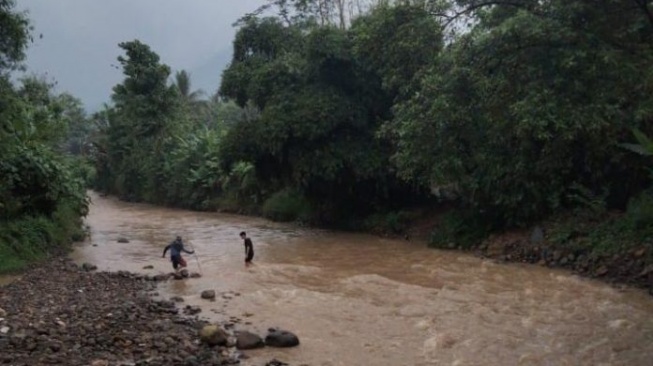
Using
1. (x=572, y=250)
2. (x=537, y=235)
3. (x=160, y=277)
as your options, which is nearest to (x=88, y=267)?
(x=160, y=277)

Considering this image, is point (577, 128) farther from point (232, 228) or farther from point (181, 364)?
point (232, 228)

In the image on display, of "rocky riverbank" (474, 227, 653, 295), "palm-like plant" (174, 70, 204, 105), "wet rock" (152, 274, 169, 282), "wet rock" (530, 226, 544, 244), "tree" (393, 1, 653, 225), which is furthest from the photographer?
"palm-like plant" (174, 70, 204, 105)

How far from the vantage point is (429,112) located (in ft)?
37.3

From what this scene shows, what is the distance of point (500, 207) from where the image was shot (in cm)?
1731

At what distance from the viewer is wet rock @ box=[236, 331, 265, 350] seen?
8.69 m

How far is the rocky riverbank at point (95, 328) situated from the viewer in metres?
7.63

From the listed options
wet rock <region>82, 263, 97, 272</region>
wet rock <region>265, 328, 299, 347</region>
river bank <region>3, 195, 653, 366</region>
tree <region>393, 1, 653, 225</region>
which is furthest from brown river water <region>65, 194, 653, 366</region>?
tree <region>393, 1, 653, 225</region>

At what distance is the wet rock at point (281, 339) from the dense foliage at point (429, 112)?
445 centimetres

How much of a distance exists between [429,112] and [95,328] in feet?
21.6

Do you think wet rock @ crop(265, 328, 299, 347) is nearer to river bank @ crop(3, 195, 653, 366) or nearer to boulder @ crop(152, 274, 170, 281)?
river bank @ crop(3, 195, 653, 366)

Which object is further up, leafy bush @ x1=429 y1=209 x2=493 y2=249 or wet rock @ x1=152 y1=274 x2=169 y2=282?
leafy bush @ x1=429 y1=209 x2=493 y2=249

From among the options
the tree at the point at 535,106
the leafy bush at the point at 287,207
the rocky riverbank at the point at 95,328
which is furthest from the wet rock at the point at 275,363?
the leafy bush at the point at 287,207

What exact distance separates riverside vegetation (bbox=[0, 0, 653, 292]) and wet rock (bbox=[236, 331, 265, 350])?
4.76 meters

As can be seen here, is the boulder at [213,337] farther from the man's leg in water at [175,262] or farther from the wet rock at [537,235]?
the wet rock at [537,235]
